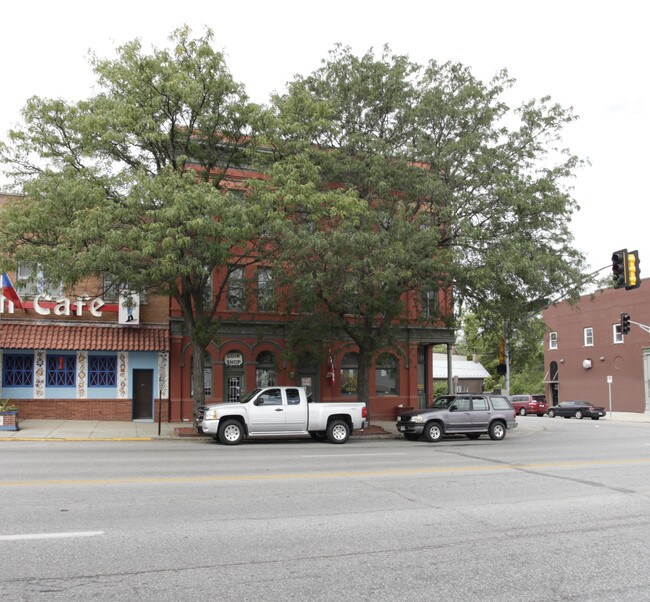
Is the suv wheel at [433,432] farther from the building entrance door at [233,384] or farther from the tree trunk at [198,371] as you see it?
the building entrance door at [233,384]

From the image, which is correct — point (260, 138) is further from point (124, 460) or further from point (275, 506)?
point (275, 506)

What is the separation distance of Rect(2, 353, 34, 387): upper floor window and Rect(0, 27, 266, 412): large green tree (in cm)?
681

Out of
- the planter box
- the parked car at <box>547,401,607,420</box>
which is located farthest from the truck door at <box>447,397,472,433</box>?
the parked car at <box>547,401,607,420</box>

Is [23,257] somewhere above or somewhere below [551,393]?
above

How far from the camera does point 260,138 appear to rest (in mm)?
19781

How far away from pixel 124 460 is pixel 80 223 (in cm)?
644

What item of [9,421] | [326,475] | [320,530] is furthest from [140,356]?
[320,530]

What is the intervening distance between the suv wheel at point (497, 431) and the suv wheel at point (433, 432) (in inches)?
80.8

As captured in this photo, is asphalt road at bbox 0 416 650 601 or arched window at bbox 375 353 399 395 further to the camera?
arched window at bbox 375 353 399 395

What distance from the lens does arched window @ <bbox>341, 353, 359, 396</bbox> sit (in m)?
30.1

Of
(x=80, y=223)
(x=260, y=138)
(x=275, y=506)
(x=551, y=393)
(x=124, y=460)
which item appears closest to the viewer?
(x=275, y=506)

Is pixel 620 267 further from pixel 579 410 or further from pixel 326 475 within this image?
pixel 579 410

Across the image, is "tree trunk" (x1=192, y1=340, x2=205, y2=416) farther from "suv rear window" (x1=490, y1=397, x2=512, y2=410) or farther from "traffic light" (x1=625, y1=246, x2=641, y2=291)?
"traffic light" (x1=625, y1=246, x2=641, y2=291)

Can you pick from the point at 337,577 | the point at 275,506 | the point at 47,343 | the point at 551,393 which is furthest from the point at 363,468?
the point at 551,393
